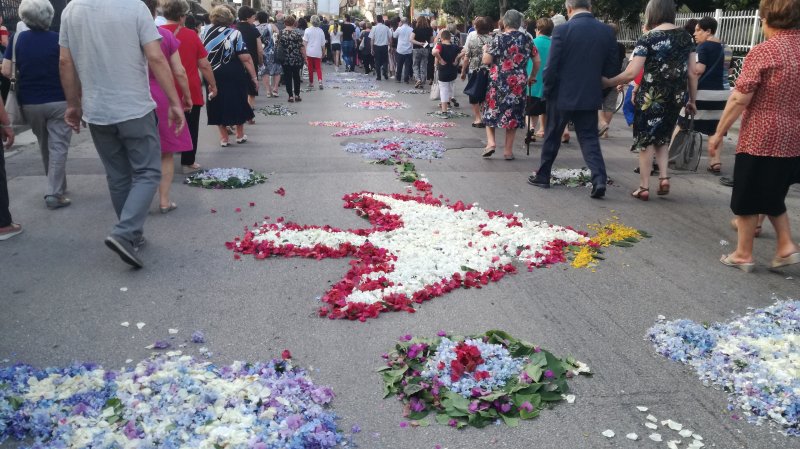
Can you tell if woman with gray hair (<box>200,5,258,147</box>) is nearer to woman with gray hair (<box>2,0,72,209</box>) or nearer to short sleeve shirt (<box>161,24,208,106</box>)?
short sleeve shirt (<box>161,24,208,106</box>)

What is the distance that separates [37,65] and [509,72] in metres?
5.62

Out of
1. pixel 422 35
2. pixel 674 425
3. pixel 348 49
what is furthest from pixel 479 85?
pixel 348 49

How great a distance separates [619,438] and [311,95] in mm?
16631

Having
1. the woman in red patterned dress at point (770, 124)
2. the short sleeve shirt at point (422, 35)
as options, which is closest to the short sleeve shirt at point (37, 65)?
the woman in red patterned dress at point (770, 124)

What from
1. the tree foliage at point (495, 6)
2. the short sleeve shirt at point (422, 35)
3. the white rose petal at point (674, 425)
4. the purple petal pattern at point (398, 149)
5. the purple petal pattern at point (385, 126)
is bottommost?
the white rose petal at point (674, 425)

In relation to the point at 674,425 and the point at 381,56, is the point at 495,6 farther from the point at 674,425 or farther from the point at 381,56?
the point at 674,425

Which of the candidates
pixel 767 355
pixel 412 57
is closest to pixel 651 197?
pixel 767 355

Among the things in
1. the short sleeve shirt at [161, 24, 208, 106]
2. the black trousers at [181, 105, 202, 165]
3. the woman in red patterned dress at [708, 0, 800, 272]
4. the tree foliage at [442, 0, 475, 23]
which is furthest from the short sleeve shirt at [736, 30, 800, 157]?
the tree foliage at [442, 0, 475, 23]

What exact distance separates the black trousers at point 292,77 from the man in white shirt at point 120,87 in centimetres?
1101

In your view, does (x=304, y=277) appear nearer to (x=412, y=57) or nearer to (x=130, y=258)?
(x=130, y=258)

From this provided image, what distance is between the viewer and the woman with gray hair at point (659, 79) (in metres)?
6.84

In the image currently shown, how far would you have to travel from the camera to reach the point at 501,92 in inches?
358

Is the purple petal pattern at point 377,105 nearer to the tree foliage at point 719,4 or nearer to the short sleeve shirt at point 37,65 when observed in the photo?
the tree foliage at point 719,4

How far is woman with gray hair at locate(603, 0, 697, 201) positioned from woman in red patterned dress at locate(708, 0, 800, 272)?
6.21ft
